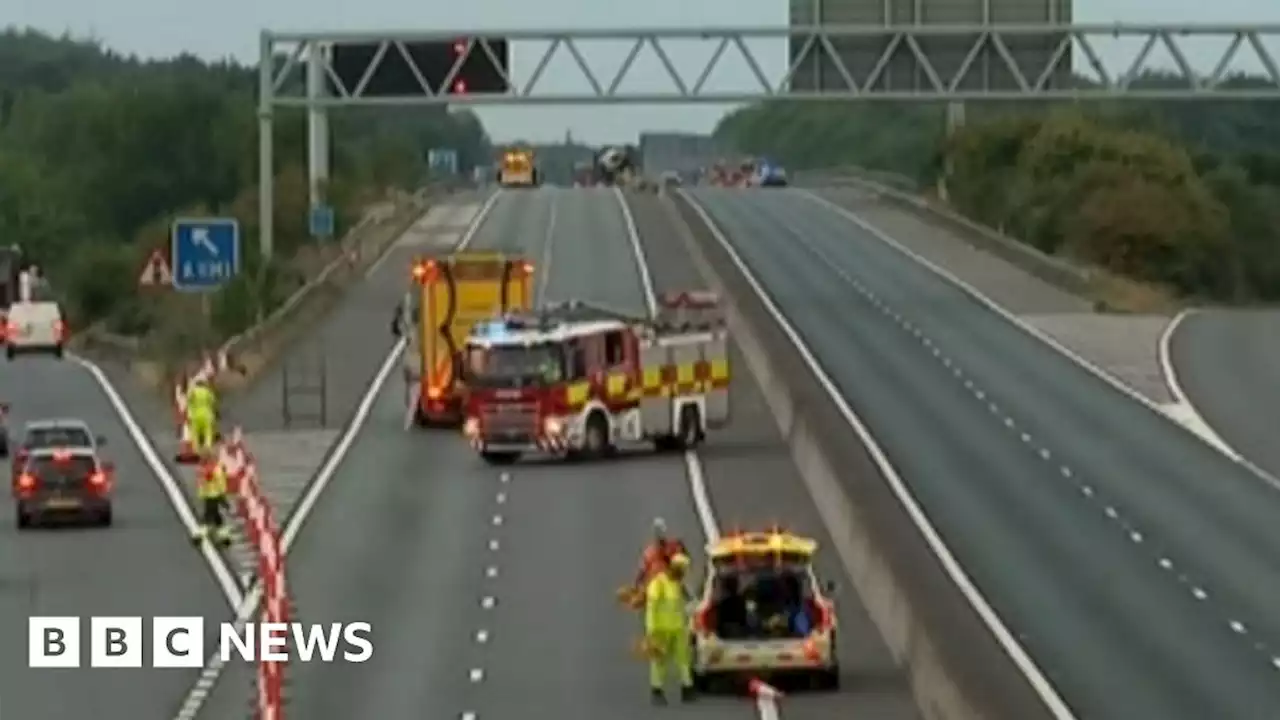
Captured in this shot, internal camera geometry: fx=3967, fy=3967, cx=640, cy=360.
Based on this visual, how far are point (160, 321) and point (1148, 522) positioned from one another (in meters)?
46.2

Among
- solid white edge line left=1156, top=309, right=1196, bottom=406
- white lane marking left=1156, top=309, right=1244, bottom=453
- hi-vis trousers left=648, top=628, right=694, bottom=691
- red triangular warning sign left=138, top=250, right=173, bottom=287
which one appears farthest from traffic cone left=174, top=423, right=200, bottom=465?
hi-vis trousers left=648, top=628, right=694, bottom=691

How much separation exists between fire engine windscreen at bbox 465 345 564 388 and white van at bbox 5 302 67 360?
3435cm

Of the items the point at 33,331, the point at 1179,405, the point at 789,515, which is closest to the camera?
the point at 789,515

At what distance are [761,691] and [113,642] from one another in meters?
10.2

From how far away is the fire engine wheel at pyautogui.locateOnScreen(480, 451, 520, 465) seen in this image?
59.2 meters

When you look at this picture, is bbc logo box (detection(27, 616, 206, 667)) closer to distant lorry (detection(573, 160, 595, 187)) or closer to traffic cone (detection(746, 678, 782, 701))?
traffic cone (detection(746, 678, 782, 701))

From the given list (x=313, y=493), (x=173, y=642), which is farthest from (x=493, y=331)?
(x=173, y=642)

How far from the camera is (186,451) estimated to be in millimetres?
60156

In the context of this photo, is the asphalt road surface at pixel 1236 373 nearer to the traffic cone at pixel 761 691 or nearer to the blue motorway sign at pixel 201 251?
the blue motorway sign at pixel 201 251

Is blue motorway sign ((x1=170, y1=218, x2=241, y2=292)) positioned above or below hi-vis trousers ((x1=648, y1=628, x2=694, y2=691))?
above

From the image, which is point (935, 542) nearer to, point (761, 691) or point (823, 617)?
point (823, 617)

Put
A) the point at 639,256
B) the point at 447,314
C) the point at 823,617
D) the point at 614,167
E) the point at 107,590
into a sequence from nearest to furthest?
the point at 823,617 < the point at 107,590 < the point at 447,314 < the point at 639,256 < the point at 614,167

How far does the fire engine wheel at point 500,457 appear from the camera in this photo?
59.2m

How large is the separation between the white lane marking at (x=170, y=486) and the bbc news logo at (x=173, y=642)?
179 centimetres
